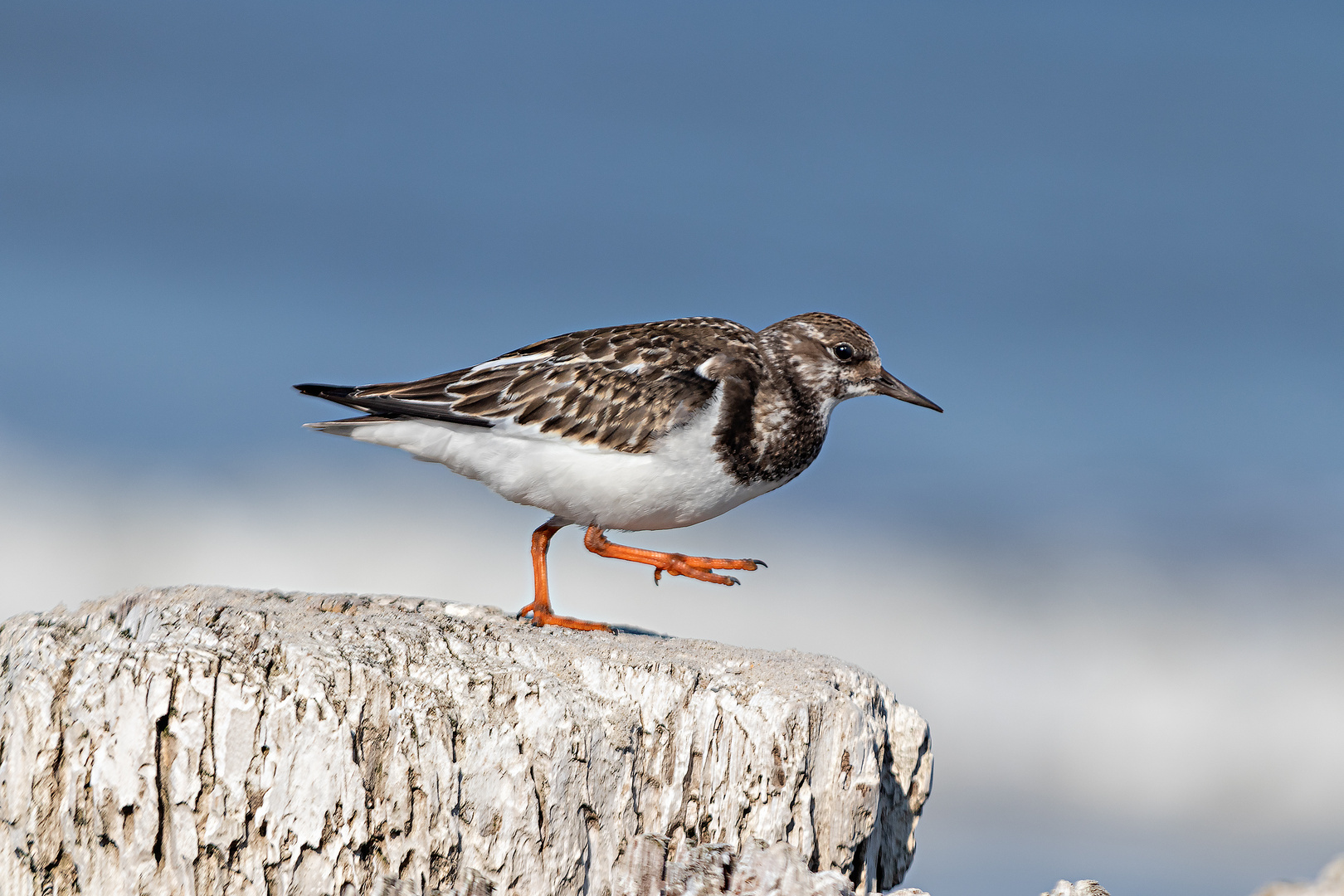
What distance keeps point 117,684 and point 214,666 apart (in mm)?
370

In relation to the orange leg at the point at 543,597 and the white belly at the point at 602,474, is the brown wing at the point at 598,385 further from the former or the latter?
the orange leg at the point at 543,597

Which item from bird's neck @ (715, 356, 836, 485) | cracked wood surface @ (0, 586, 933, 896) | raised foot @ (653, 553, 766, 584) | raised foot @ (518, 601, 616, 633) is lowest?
cracked wood surface @ (0, 586, 933, 896)

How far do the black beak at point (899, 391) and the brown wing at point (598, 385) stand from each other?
1028mm

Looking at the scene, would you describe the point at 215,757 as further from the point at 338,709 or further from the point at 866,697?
the point at 866,697

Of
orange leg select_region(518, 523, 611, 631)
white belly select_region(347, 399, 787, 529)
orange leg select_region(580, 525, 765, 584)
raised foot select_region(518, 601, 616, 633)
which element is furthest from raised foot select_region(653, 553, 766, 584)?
raised foot select_region(518, 601, 616, 633)

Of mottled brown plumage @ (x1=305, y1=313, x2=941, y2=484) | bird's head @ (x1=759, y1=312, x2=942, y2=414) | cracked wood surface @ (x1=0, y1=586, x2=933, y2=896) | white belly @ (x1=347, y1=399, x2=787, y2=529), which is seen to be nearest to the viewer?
cracked wood surface @ (x1=0, y1=586, x2=933, y2=896)

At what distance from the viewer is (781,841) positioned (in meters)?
5.32

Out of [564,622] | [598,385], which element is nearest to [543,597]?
[564,622]

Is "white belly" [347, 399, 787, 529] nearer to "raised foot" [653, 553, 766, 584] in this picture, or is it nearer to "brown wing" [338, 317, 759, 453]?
"brown wing" [338, 317, 759, 453]

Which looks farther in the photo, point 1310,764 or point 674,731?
point 1310,764

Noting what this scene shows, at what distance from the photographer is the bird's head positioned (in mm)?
8406

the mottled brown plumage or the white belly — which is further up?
the mottled brown plumage

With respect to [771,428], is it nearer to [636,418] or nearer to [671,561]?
[636,418]

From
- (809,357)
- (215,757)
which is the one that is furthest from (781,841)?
(809,357)
